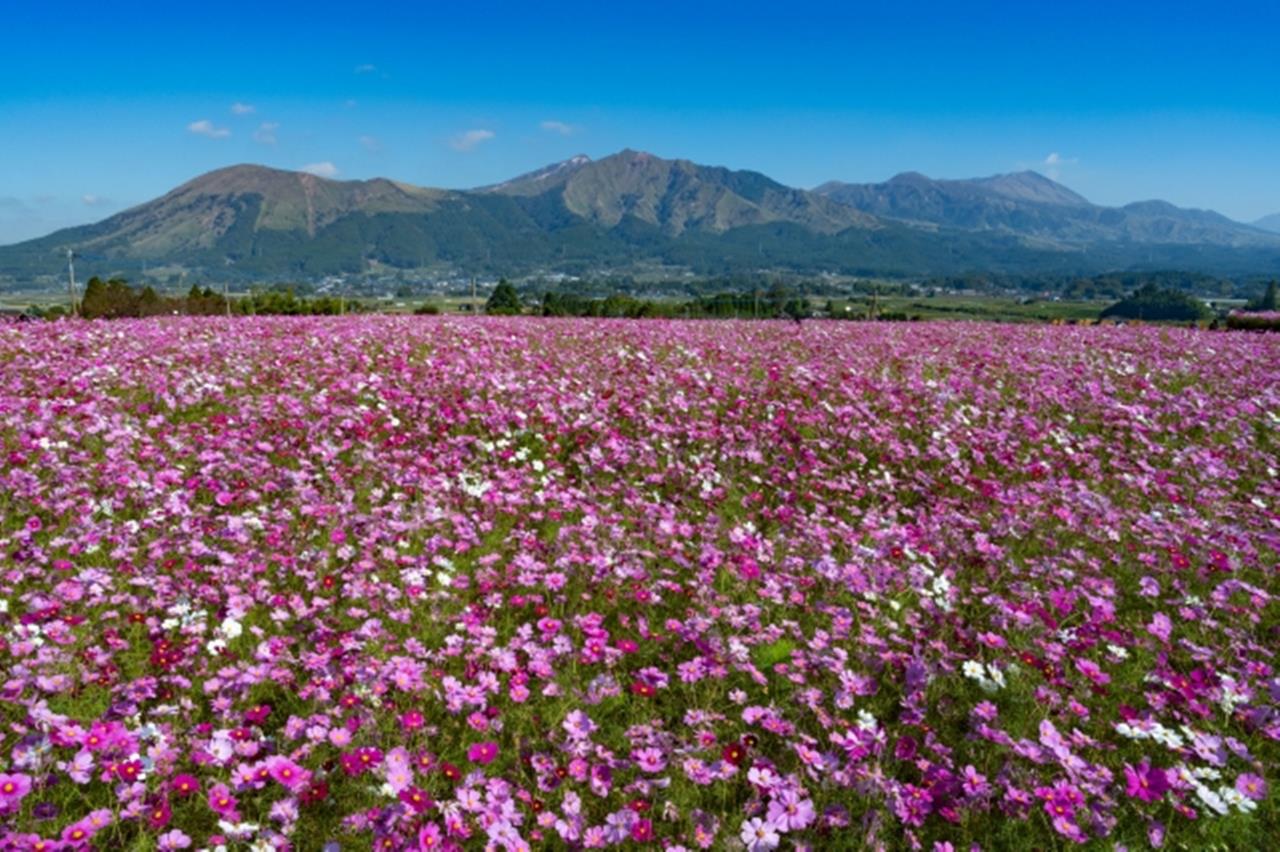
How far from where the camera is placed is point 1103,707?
4.39 m

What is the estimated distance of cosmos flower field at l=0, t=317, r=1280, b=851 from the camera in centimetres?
329

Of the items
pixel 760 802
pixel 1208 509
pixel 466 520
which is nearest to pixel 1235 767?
pixel 760 802

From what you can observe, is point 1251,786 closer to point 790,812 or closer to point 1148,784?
point 1148,784

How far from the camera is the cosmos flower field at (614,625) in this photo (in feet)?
10.8

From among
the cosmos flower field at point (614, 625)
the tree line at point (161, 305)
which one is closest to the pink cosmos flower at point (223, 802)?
the cosmos flower field at point (614, 625)

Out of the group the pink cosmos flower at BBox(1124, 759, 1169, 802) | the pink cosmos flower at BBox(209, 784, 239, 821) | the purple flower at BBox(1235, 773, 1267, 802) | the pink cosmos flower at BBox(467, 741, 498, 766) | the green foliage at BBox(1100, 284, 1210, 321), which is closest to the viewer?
the pink cosmos flower at BBox(209, 784, 239, 821)

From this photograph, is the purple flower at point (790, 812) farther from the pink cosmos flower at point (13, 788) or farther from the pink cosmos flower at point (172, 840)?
the pink cosmos flower at point (13, 788)

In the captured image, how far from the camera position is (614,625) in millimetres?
5086

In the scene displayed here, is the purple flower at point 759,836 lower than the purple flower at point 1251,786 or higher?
higher

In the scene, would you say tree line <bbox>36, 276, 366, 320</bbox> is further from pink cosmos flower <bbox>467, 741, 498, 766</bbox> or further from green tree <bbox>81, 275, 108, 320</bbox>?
pink cosmos flower <bbox>467, 741, 498, 766</bbox>

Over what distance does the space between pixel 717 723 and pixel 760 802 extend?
0.65m

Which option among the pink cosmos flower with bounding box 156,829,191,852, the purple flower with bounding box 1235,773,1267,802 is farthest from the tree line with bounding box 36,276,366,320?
the purple flower with bounding box 1235,773,1267,802

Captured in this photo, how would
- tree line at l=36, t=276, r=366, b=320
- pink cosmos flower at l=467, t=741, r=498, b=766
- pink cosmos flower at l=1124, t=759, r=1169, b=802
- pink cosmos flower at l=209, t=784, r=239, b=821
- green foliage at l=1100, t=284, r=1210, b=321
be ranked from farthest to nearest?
green foliage at l=1100, t=284, r=1210, b=321, tree line at l=36, t=276, r=366, b=320, pink cosmos flower at l=1124, t=759, r=1169, b=802, pink cosmos flower at l=467, t=741, r=498, b=766, pink cosmos flower at l=209, t=784, r=239, b=821

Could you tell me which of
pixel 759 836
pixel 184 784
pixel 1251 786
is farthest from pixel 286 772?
pixel 1251 786
